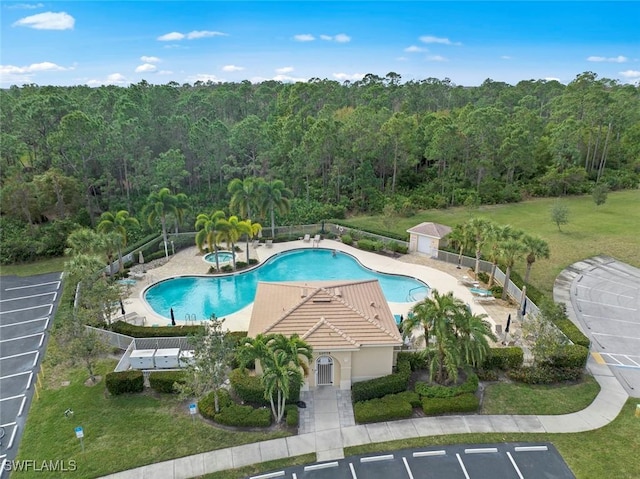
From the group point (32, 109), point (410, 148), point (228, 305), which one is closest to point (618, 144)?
point (410, 148)

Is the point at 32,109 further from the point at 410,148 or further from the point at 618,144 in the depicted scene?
the point at 618,144

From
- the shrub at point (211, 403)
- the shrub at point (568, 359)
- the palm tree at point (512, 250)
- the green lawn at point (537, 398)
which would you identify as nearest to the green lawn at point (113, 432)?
the shrub at point (211, 403)

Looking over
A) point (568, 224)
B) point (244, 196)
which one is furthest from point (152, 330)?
point (568, 224)

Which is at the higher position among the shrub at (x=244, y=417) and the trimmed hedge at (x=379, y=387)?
the trimmed hedge at (x=379, y=387)

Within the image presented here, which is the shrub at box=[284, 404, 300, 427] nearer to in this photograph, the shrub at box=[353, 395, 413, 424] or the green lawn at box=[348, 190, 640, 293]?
the shrub at box=[353, 395, 413, 424]

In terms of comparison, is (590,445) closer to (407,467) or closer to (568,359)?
(568,359)

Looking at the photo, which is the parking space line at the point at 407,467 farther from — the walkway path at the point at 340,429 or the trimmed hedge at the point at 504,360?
the trimmed hedge at the point at 504,360
